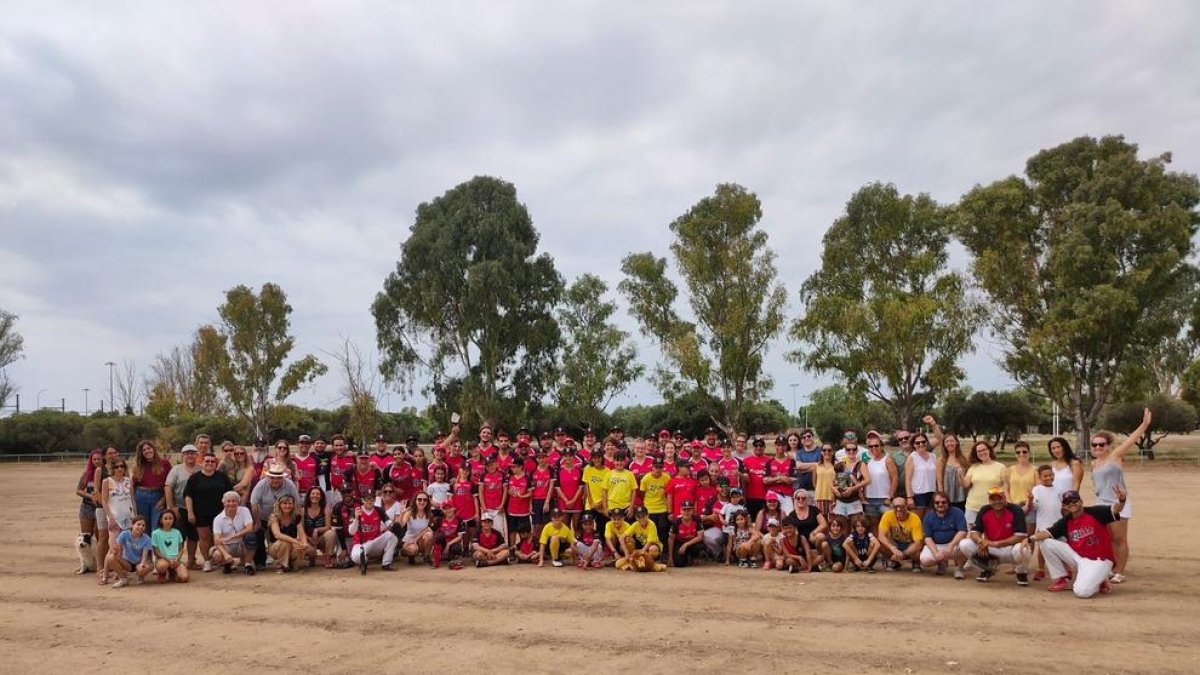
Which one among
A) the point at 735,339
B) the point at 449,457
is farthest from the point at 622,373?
the point at 449,457

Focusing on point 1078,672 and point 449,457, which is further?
point 449,457

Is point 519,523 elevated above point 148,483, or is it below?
below

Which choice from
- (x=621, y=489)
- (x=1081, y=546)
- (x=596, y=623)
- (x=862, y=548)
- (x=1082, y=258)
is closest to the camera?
(x=596, y=623)

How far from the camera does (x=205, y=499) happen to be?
391 inches

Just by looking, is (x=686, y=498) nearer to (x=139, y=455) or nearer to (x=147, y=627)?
(x=147, y=627)

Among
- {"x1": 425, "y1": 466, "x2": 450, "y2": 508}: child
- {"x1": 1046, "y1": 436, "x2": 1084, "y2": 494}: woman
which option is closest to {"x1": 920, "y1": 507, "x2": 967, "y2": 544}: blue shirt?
{"x1": 1046, "y1": 436, "x2": 1084, "y2": 494}: woman

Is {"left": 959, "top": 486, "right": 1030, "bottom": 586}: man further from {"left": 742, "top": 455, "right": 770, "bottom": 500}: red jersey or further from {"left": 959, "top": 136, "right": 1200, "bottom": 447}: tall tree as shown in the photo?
{"left": 959, "top": 136, "right": 1200, "bottom": 447}: tall tree

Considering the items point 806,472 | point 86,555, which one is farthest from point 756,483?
point 86,555

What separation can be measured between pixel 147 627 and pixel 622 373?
28631 millimetres

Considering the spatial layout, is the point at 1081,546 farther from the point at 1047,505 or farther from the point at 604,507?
the point at 604,507

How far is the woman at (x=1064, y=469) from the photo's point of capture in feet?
28.4

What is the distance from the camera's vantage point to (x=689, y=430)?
40500 mm

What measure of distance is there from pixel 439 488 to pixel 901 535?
5840mm

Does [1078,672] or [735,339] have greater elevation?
[735,339]
